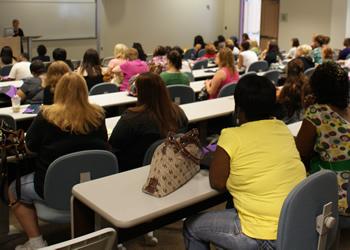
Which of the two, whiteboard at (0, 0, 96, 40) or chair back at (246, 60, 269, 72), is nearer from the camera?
chair back at (246, 60, 269, 72)

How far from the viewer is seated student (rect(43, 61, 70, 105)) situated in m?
3.81

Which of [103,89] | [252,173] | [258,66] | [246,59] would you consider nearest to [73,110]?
[252,173]

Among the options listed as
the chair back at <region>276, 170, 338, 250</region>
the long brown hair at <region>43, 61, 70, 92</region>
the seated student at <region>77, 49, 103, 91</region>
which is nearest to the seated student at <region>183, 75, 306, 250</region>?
the chair back at <region>276, 170, 338, 250</region>

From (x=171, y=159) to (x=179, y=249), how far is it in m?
1.20

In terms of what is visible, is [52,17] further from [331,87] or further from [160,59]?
[331,87]

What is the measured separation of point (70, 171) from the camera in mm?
2441

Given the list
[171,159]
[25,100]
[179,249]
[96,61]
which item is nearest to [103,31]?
[96,61]

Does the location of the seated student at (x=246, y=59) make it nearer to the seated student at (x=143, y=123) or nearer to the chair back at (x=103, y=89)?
the chair back at (x=103, y=89)

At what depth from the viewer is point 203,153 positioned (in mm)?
2340

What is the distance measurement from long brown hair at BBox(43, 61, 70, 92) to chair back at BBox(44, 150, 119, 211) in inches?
59.0

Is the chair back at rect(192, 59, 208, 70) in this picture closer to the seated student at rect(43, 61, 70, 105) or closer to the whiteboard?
the whiteboard

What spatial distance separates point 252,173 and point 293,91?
7.18 ft

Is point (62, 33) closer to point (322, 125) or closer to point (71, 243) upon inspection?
point (322, 125)

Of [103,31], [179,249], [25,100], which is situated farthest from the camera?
[103,31]
